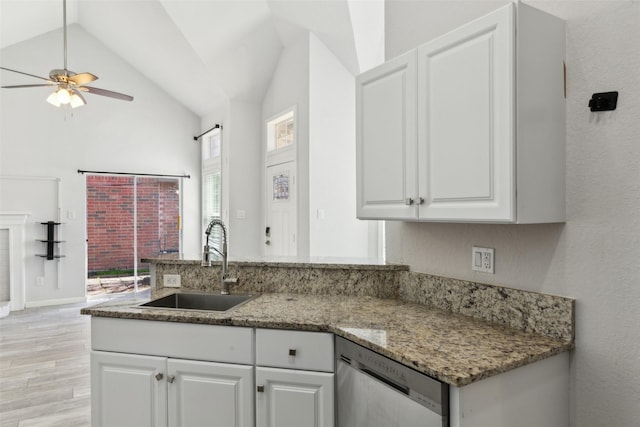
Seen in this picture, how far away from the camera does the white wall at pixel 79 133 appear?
574 cm

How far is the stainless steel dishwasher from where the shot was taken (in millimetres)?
1243

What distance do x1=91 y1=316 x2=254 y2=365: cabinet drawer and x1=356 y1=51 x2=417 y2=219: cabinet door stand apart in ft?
2.72

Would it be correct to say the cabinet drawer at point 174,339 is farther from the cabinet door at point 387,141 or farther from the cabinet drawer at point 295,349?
the cabinet door at point 387,141

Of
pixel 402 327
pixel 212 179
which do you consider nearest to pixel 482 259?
pixel 402 327

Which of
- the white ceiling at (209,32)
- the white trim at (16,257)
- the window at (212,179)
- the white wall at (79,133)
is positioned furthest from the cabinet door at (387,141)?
Answer: the white trim at (16,257)

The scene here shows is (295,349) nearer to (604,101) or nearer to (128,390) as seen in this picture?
(128,390)

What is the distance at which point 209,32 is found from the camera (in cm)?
464

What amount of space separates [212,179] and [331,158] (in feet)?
9.45

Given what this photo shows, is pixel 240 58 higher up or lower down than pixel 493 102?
higher up

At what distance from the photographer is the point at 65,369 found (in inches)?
138

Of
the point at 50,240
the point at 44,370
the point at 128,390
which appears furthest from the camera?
the point at 50,240

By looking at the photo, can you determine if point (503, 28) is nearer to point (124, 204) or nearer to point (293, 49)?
point (293, 49)

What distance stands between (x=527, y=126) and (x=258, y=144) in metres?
4.69

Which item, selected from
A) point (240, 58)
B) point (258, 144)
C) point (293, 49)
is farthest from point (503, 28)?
point (258, 144)
